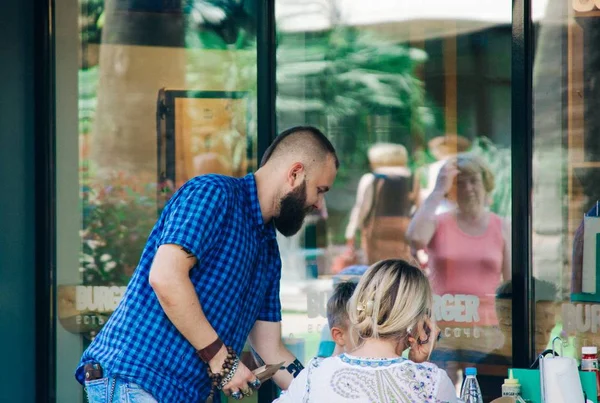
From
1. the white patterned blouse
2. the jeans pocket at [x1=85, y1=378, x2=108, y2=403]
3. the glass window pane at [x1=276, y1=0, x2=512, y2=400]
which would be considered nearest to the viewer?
the white patterned blouse

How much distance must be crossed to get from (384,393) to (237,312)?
835 mm

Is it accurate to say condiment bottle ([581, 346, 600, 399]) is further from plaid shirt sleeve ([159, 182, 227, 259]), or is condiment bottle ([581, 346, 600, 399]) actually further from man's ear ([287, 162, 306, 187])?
plaid shirt sleeve ([159, 182, 227, 259])

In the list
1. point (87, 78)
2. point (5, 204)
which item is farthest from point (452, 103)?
point (5, 204)

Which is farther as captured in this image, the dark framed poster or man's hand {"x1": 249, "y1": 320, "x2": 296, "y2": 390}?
the dark framed poster

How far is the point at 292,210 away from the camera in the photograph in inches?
156

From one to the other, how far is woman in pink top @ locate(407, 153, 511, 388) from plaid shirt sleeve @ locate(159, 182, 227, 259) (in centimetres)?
224

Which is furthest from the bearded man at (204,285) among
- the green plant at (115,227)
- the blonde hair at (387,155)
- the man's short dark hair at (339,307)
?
the green plant at (115,227)

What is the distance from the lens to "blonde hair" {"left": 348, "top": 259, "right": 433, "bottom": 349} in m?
3.34

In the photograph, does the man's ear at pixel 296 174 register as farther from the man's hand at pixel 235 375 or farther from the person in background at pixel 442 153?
the person in background at pixel 442 153

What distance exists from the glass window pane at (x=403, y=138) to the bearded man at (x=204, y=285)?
74.0 inches

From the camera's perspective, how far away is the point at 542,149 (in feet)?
17.7

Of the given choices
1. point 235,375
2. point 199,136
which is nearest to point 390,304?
point 235,375

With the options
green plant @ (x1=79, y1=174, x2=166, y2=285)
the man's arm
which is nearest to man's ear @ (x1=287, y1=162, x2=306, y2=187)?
the man's arm

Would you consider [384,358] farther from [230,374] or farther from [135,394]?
[135,394]
